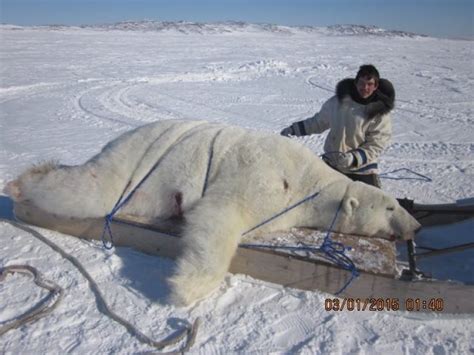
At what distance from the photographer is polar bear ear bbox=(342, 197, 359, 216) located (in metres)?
3.52

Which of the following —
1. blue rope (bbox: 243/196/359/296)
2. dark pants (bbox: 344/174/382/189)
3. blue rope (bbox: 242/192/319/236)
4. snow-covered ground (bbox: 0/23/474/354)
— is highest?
blue rope (bbox: 242/192/319/236)

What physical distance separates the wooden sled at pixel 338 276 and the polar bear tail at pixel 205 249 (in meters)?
0.16

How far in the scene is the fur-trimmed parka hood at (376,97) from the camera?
14.2ft

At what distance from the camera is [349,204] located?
3520mm

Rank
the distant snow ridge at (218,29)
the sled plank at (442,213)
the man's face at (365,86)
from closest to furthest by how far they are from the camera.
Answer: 1. the sled plank at (442,213)
2. the man's face at (365,86)
3. the distant snow ridge at (218,29)

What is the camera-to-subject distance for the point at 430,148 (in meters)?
7.25

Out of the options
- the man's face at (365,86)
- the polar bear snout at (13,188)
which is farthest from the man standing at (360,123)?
the polar bear snout at (13,188)

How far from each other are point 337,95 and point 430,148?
3.50m

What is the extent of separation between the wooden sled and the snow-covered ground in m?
0.08

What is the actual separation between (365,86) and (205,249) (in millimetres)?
2431

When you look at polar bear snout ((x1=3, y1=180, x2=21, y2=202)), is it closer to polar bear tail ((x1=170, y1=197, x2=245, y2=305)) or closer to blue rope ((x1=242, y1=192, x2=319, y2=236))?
polar bear tail ((x1=170, y1=197, x2=245, y2=305))

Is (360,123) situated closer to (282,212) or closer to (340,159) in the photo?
(340,159)
